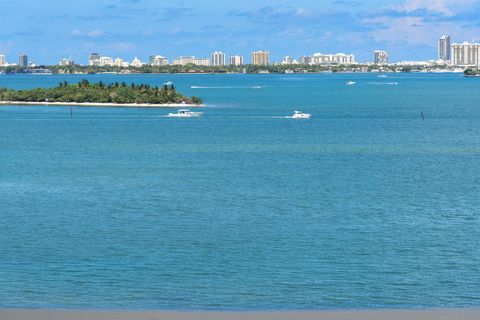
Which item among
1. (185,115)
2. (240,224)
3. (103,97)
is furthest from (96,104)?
(240,224)

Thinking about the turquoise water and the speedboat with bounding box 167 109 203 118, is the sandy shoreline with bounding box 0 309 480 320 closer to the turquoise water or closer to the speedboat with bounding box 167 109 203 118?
the turquoise water

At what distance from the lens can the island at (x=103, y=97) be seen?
355 feet

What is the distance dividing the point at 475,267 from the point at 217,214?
31.8 ft

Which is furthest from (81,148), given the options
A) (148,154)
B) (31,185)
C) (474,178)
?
(474,178)

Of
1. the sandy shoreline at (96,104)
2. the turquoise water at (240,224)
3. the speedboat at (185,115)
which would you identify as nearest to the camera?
the turquoise water at (240,224)

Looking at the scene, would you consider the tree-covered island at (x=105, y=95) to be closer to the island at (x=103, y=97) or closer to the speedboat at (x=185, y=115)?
the island at (x=103, y=97)

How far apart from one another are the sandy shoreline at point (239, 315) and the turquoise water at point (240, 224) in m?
A: 1.08

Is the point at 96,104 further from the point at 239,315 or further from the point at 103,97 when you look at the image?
the point at 239,315

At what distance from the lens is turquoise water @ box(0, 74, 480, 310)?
20500mm

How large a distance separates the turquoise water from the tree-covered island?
158 feet

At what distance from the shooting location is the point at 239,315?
17.8 meters

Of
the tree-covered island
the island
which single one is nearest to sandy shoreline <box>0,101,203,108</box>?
the island

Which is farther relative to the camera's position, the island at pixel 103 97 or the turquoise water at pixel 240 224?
the island at pixel 103 97

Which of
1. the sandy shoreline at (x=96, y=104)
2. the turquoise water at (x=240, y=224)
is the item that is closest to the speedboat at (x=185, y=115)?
the sandy shoreline at (x=96, y=104)
